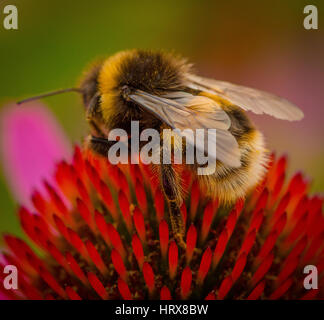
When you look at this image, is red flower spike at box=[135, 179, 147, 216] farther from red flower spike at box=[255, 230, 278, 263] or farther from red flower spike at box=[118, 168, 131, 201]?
red flower spike at box=[255, 230, 278, 263]

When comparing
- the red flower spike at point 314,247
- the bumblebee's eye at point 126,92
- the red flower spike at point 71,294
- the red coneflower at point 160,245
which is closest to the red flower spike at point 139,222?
the red coneflower at point 160,245

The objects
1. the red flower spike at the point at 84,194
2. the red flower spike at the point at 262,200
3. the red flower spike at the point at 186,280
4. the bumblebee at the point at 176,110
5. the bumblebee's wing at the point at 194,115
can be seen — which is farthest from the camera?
the red flower spike at the point at 84,194

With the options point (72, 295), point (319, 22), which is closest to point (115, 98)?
point (72, 295)

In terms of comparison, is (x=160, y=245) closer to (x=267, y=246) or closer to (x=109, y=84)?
(x=267, y=246)

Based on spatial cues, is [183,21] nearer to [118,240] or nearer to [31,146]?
[31,146]

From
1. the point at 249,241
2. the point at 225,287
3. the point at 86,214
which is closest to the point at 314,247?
the point at 249,241

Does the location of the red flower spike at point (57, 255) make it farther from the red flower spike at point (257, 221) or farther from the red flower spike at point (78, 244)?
the red flower spike at point (257, 221)
